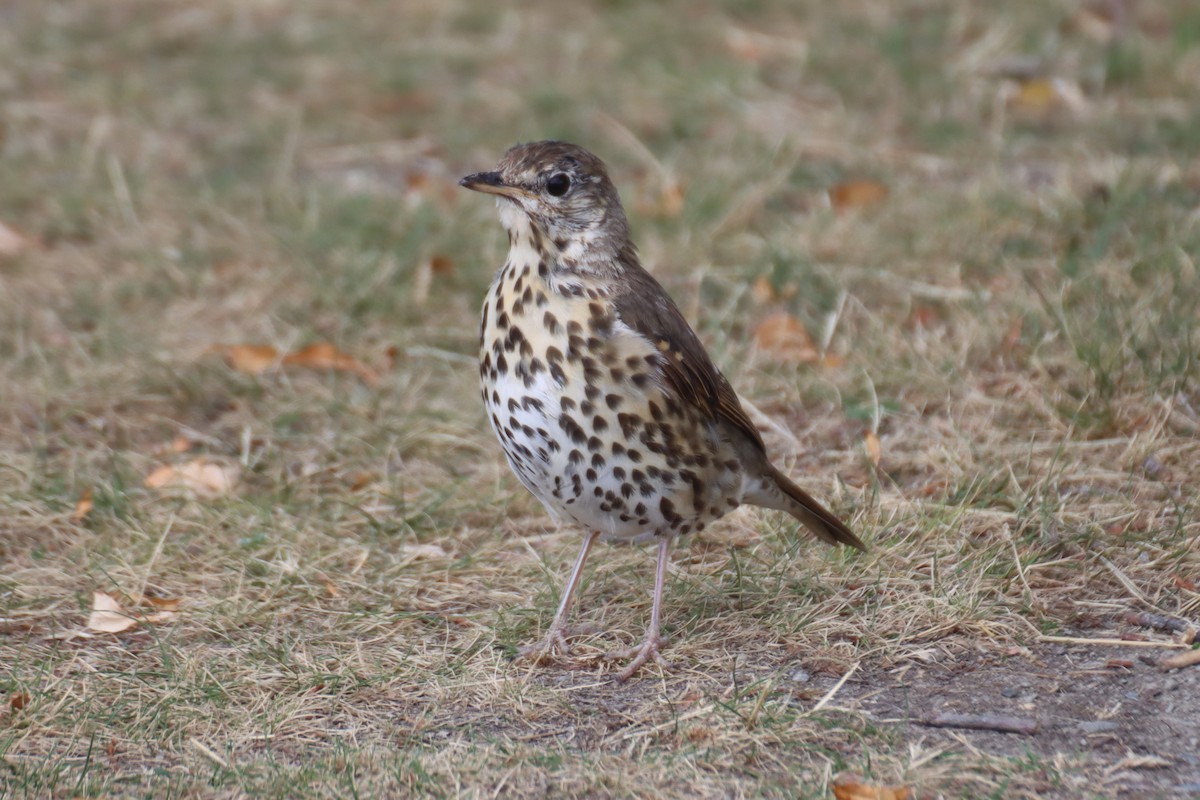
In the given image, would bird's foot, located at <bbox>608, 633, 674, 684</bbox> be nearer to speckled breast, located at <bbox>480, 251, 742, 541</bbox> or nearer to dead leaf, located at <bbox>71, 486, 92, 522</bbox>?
speckled breast, located at <bbox>480, 251, 742, 541</bbox>

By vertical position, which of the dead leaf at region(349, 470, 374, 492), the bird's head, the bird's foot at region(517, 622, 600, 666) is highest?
the bird's head

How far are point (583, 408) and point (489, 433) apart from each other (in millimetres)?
1440

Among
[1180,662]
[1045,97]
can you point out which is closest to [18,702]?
[1180,662]

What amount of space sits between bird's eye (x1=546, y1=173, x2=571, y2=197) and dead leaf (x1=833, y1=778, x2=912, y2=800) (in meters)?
1.43

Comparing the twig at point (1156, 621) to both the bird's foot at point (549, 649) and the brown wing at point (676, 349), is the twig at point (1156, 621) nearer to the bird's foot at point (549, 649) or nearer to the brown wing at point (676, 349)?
the brown wing at point (676, 349)

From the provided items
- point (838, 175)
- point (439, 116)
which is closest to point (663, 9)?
point (439, 116)

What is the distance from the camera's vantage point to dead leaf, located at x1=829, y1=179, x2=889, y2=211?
6.21 metres

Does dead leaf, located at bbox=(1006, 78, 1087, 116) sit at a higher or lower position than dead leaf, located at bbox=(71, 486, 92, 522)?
higher

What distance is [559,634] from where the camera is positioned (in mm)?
3646

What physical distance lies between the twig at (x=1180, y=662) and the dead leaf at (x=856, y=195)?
302 centimetres

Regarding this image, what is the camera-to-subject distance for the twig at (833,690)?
3248mm

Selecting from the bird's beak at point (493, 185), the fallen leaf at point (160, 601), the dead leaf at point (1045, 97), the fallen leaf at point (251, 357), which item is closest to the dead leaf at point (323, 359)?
the fallen leaf at point (251, 357)

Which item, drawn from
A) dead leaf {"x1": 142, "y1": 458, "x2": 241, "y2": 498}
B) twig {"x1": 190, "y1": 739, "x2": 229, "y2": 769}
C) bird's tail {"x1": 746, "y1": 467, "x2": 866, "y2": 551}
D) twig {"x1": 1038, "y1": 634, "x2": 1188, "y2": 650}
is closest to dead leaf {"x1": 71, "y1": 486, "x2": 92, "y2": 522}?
dead leaf {"x1": 142, "y1": 458, "x2": 241, "y2": 498}

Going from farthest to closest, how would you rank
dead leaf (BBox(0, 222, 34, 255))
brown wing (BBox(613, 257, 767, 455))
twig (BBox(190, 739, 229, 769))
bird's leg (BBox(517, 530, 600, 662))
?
dead leaf (BBox(0, 222, 34, 255)) → bird's leg (BBox(517, 530, 600, 662)) → brown wing (BBox(613, 257, 767, 455)) → twig (BBox(190, 739, 229, 769))
